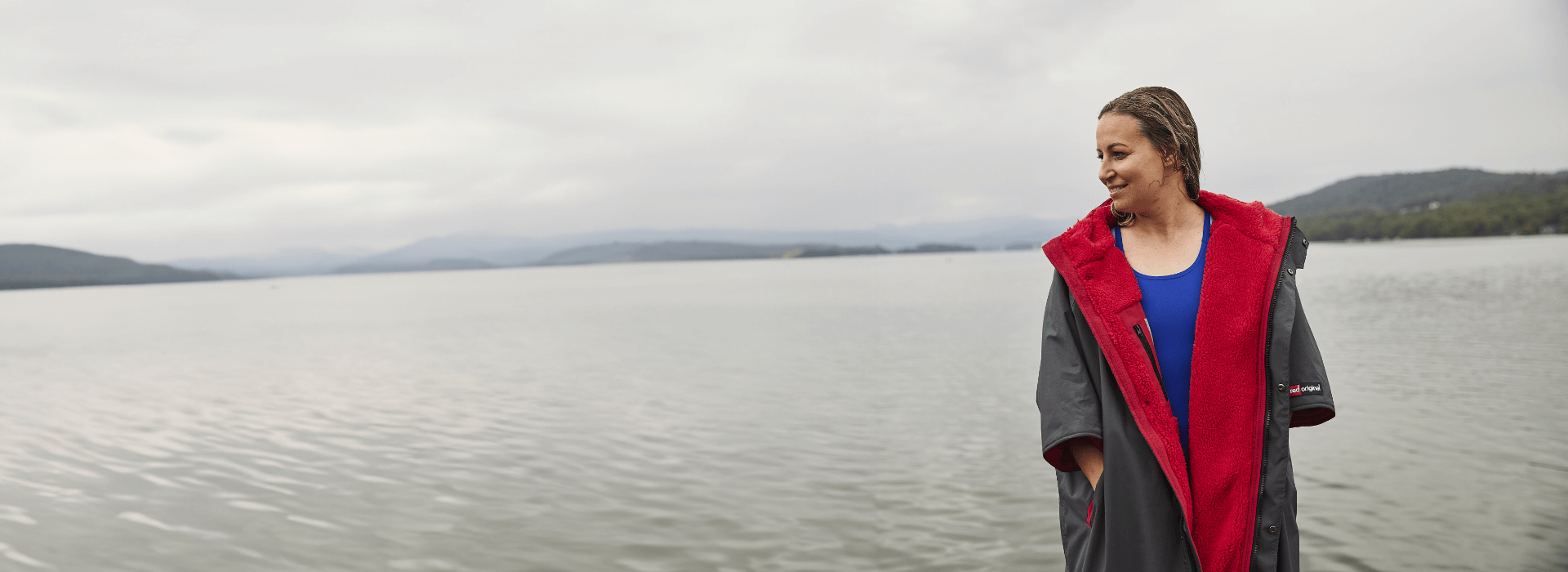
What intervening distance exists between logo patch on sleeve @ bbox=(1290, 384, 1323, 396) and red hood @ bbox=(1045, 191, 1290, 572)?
0.47 feet

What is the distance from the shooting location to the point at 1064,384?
2592 millimetres

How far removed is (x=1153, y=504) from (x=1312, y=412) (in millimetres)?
577

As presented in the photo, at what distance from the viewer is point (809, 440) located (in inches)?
526

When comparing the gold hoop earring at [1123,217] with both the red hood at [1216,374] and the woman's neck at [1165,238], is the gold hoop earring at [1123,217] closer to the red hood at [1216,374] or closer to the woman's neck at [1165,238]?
the woman's neck at [1165,238]

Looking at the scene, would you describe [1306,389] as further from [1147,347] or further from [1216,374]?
[1147,347]

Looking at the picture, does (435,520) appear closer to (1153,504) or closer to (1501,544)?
(1153,504)

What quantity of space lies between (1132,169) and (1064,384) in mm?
693

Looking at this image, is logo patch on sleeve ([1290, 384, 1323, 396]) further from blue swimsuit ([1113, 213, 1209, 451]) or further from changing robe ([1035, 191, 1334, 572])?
blue swimsuit ([1113, 213, 1209, 451])

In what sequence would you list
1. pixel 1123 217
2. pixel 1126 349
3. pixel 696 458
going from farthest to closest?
pixel 696 458, pixel 1123 217, pixel 1126 349

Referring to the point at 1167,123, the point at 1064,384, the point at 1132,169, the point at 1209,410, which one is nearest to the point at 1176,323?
the point at 1209,410

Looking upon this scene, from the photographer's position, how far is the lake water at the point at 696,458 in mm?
8461

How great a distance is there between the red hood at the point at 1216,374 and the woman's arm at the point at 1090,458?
18 centimetres

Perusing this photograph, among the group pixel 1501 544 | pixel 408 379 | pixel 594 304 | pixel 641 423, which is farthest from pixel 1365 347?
pixel 594 304

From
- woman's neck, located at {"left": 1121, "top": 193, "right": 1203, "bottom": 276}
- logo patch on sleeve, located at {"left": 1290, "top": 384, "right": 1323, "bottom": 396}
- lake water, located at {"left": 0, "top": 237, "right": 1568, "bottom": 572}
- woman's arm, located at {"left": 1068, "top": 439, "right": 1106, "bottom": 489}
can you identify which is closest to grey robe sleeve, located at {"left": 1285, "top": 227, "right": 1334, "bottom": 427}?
logo patch on sleeve, located at {"left": 1290, "top": 384, "right": 1323, "bottom": 396}
